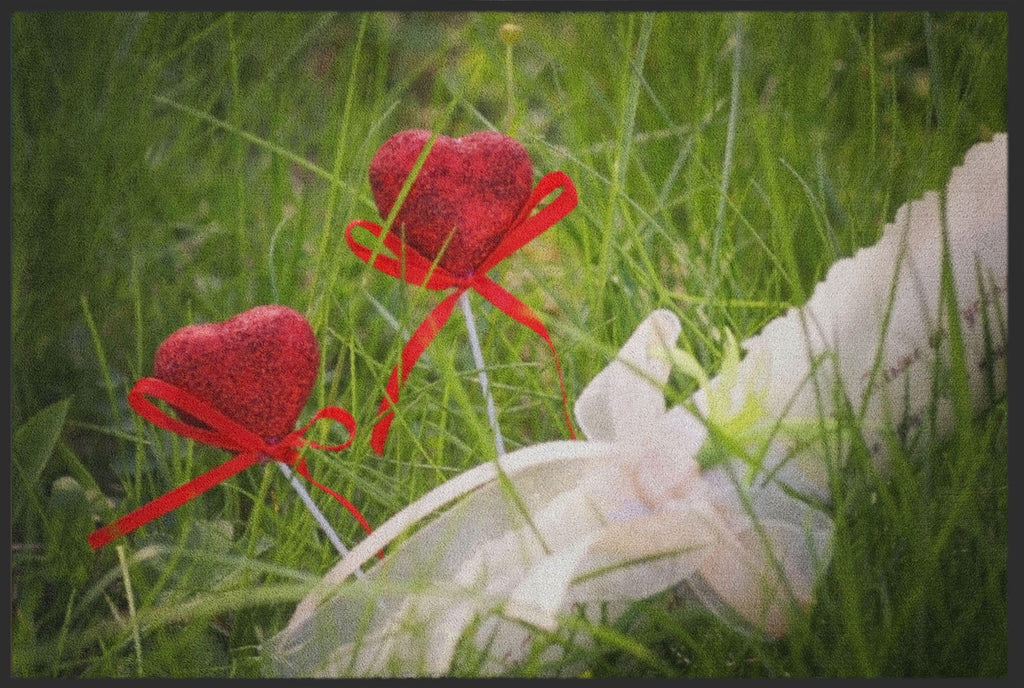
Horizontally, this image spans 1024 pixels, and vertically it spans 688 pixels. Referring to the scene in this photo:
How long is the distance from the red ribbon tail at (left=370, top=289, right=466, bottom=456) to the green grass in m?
0.01

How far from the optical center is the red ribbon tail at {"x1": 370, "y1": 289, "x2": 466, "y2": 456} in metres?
0.48

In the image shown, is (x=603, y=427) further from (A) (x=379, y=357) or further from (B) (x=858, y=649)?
(A) (x=379, y=357)

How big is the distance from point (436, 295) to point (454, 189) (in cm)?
43

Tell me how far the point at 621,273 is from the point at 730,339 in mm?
209

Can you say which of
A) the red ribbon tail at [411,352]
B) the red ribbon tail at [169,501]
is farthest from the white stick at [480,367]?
the red ribbon tail at [169,501]

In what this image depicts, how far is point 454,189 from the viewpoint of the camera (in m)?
0.46

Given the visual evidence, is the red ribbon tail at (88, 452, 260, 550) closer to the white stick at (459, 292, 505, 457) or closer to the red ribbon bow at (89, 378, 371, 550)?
the red ribbon bow at (89, 378, 371, 550)

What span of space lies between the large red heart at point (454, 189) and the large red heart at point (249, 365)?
2.8 inches

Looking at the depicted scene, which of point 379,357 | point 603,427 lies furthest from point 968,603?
point 379,357

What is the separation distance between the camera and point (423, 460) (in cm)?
61

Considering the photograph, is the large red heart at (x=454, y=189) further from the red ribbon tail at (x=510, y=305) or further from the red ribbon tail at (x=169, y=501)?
the red ribbon tail at (x=169, y=501)

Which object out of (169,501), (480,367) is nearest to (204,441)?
(169,501)

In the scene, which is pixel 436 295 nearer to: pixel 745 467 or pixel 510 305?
pixel 510 305

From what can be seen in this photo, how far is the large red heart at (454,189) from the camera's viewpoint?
0.46 meters
